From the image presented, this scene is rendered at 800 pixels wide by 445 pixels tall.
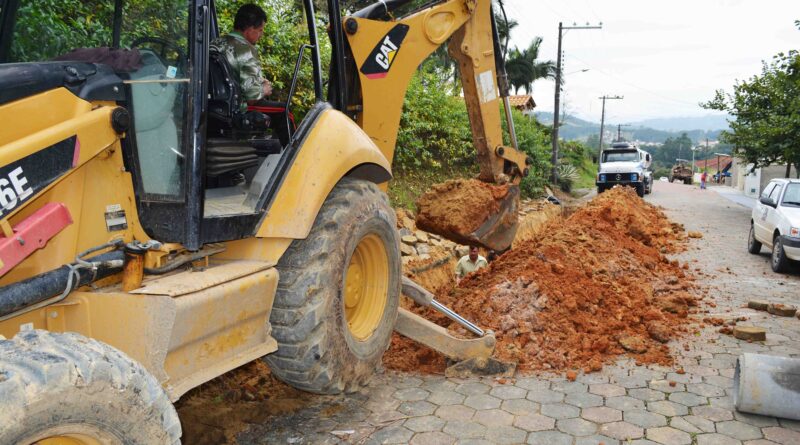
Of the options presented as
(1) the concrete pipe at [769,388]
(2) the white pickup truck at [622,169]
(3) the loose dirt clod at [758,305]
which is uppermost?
(2) the white pickup truck at [622,169]

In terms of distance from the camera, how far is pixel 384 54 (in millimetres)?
4812

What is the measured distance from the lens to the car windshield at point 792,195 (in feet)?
33.0

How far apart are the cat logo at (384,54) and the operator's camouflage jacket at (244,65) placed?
1208 millimetres

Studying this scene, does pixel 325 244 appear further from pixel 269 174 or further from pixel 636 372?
pixel 636 372

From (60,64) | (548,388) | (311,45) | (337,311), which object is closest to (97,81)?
(60,64)

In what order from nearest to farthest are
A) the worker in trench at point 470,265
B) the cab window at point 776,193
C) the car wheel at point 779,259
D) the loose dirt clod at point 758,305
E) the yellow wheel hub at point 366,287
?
1. the yellow wheel hub at point 366,287
2. the loose dirt clod at point 758,305
3. the worker in trench at point 470,265
4. the car wheel at point 779,259
5. the cab window at point 776,193

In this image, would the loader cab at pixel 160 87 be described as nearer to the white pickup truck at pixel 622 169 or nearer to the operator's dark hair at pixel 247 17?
the operator's dark hair at pixel 247 17

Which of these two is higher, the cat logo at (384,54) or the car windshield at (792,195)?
the cat logo at (384,54)

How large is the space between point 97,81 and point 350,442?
8.08 ft

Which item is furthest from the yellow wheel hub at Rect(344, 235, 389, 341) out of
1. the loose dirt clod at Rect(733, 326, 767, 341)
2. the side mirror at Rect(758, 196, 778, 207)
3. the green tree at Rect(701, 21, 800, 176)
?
the green tree at Rect(701, 21, 800, 176)

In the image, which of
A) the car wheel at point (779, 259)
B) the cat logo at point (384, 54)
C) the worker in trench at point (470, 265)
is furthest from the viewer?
the car wheel at point (779, 259)

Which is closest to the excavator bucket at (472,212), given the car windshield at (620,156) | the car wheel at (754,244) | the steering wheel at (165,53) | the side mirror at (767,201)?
the steering wheel at (165,53)

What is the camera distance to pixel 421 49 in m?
5.21

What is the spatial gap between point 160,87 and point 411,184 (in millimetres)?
10421
